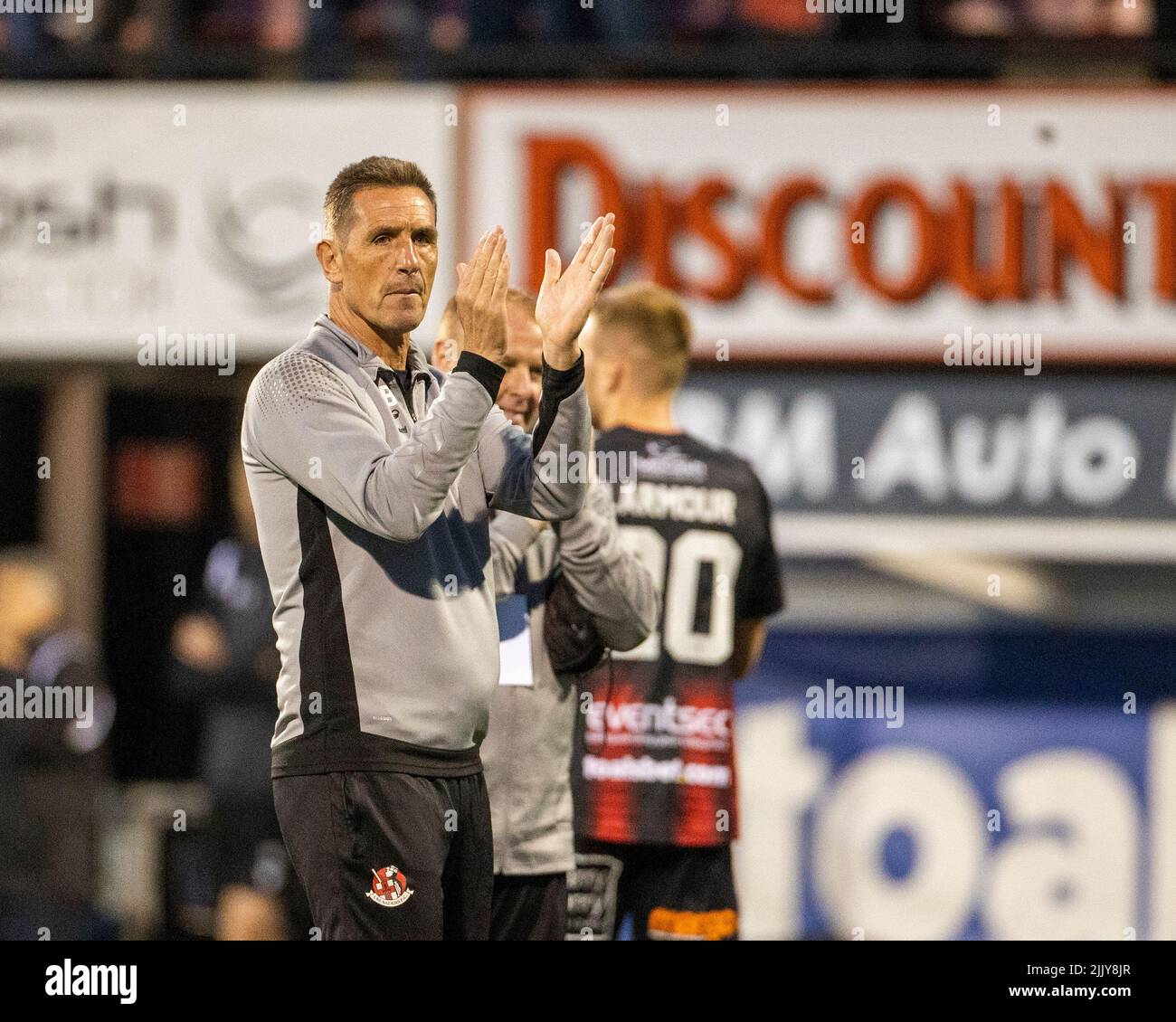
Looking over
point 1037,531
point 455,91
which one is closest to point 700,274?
point 455,91

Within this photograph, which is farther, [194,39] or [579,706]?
[194,39]

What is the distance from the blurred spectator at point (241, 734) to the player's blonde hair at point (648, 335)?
246 cm

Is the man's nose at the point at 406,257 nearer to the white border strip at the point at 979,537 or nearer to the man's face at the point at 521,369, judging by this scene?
the man's face at the point at 521,369

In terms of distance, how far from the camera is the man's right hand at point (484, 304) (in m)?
3.37

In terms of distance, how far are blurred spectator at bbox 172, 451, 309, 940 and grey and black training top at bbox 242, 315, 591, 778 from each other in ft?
12.2

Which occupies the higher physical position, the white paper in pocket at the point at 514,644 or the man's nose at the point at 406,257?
the man's nose at the point at 406,257

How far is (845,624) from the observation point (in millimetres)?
8609

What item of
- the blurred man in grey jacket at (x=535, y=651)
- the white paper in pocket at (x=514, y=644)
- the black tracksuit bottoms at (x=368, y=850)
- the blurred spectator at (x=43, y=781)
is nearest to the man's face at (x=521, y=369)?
the blurred man in grey jacket at (x=535, y=651)

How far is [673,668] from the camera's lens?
5160 mm

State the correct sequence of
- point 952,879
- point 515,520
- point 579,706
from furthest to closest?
point 952,879 < point 579,706 < point 515,520

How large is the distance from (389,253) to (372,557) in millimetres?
578

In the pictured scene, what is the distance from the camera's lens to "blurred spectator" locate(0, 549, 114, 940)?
727 cm

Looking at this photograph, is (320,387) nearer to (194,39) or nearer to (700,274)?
(700,274)
